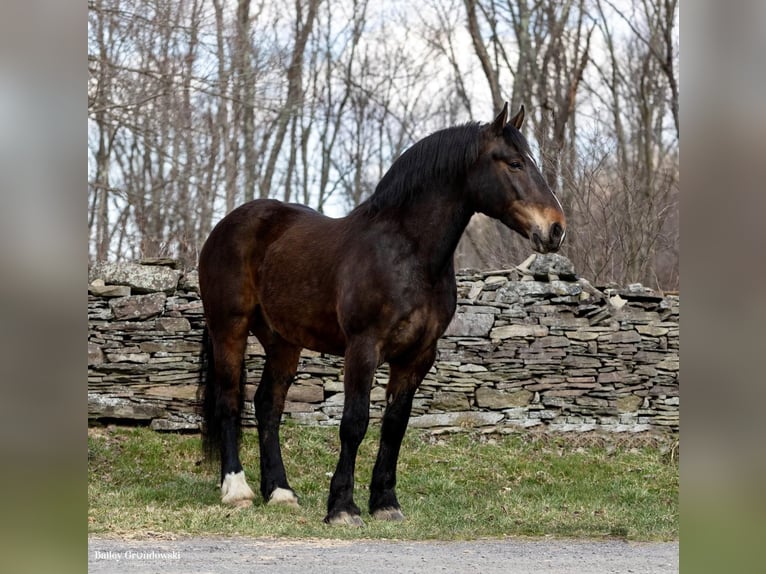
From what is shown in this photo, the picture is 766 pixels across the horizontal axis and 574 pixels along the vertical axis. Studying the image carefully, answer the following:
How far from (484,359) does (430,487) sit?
6.44 feet

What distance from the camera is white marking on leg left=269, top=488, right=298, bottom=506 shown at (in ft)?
19.1

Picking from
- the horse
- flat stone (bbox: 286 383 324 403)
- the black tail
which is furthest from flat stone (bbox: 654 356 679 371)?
the black tail

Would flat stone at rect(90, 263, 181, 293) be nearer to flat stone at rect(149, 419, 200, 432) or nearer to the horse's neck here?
flat stone at rect(149, 419, 200, 432)

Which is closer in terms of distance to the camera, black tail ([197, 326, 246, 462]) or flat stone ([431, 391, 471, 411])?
black tail ([197, 326, 246, 462])

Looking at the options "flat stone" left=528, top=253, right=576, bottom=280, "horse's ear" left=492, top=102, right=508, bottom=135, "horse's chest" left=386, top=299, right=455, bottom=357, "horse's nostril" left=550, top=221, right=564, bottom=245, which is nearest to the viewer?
"horse's nostril" left=550, top=221, right=564, bottom=245

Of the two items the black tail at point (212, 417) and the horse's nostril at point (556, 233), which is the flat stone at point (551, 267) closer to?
the black tail at point (212, 417)

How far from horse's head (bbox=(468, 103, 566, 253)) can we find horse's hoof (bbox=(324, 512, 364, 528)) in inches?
75.2

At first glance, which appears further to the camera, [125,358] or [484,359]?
[484,359]

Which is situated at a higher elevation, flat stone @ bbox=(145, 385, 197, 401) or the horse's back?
the horse's back

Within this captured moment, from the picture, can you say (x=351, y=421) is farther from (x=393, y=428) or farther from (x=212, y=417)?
(x=212, y=417)

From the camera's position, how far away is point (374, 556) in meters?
4.38

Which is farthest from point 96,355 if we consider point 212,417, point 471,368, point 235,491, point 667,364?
point 667,364
